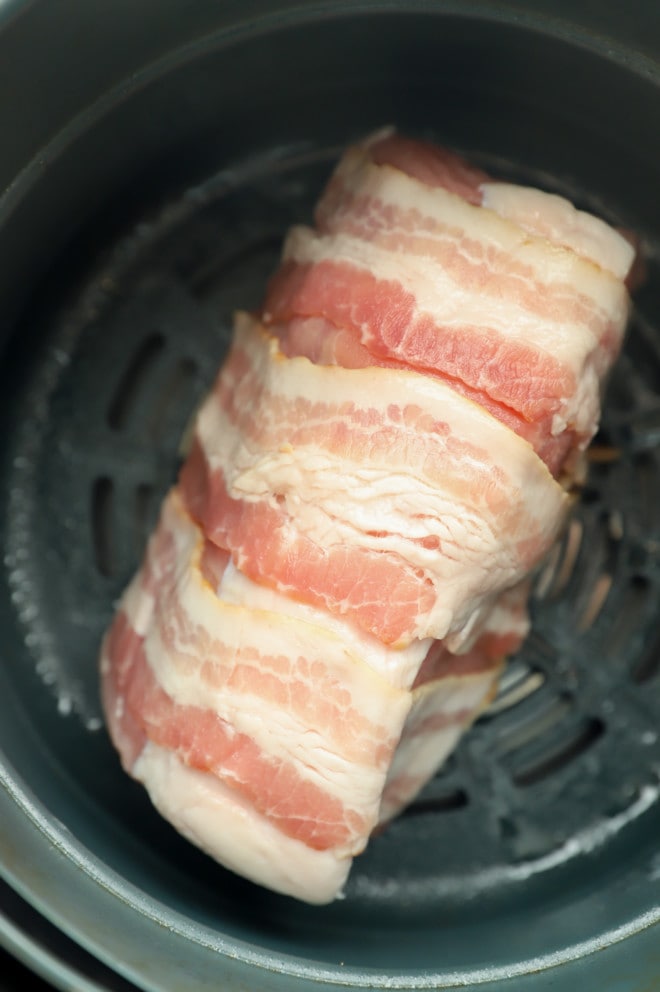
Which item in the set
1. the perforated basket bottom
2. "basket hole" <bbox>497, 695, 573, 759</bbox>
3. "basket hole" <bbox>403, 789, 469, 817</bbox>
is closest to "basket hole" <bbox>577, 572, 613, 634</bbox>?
the perforated basket bottom

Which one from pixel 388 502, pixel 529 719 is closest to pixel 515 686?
pixel 529 719

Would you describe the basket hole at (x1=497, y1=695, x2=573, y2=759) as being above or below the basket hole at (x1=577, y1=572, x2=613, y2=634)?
below

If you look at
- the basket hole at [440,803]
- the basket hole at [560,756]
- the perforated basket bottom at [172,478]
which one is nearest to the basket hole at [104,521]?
the perforated basket bottom at [172,478]

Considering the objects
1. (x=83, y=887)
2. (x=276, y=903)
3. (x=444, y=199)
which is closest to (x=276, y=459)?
(x=444, y=199)

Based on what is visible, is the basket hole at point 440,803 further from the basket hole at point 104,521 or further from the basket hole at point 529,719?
the basket hole at point 104,521

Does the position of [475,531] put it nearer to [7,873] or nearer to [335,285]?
[335,285]

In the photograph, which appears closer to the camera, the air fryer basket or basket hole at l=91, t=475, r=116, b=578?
the air fryer basket

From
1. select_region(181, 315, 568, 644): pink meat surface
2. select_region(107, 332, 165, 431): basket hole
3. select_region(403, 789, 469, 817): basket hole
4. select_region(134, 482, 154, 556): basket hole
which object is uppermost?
select_region(181, 315, 568, 644): pink meat surface

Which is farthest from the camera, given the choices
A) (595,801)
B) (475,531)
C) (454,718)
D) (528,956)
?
(595,801)

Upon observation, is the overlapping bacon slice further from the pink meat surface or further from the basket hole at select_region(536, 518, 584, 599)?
the basket hole at select_region(536, 518, 584, 599)
